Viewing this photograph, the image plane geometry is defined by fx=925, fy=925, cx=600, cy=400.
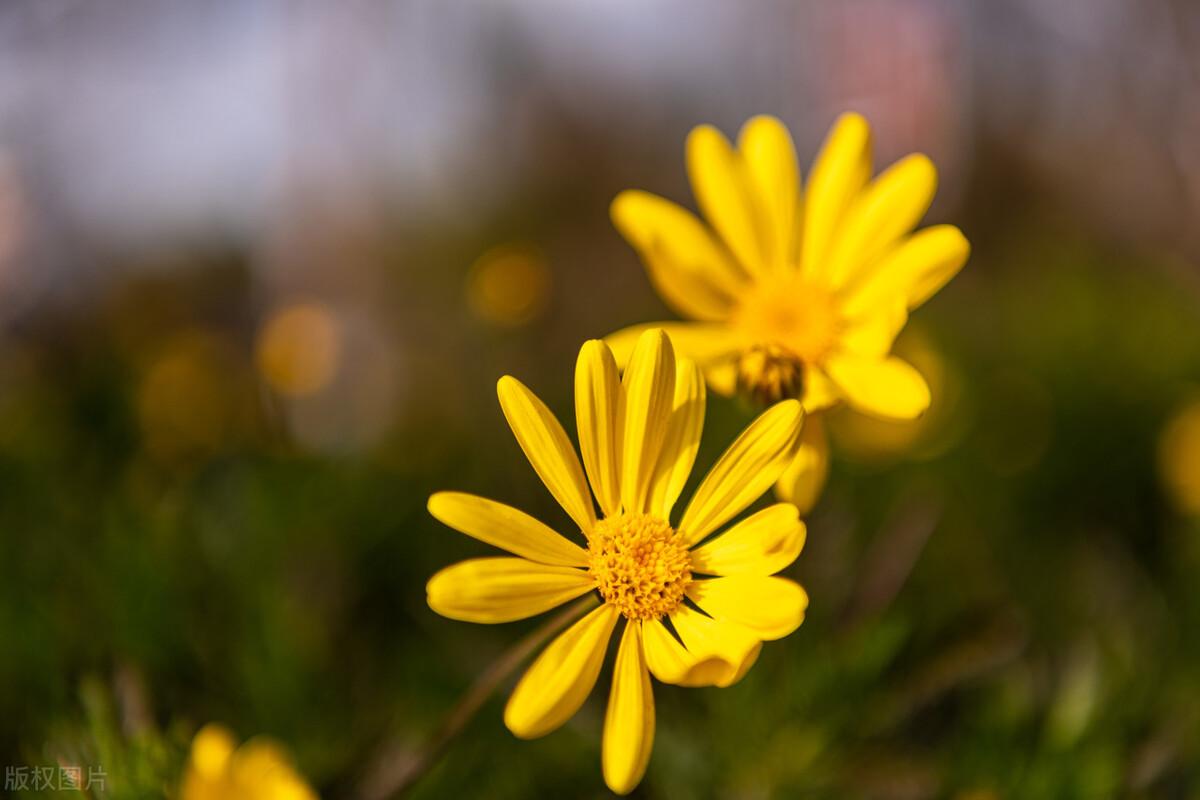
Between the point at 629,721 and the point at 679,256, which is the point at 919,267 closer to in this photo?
the point at 679,256

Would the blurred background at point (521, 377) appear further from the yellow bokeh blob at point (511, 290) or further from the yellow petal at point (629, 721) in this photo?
the yellow petal at point (629, 721)

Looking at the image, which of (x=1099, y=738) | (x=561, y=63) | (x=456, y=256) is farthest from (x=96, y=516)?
(x=561, y=63)

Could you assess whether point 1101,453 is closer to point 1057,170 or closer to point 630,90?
point 1057,170

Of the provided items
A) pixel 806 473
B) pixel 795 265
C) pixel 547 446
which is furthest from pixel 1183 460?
pixel 547 446

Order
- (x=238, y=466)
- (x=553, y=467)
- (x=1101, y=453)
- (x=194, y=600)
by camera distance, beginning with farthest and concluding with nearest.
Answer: (x=1101, y=453)
(x=238, y=466)
(x=194, y=600)
(x=553, y=467)

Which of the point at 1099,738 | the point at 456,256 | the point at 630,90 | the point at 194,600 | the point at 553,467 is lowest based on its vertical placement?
the point at 1099,738

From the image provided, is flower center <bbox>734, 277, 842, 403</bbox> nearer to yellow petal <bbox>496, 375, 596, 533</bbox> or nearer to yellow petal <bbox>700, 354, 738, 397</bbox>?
yellow petal <bbox>700, 354, 738, 397</bbox>

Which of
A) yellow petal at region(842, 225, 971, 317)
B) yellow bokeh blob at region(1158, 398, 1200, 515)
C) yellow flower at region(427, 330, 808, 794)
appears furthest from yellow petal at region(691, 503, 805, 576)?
yellow bokeh blob at region(1158, 398, 1200, 515)
